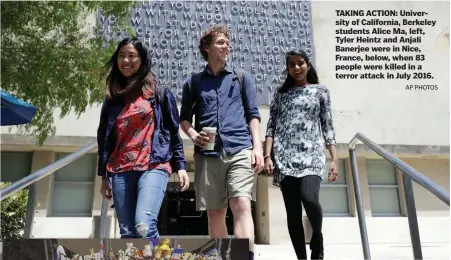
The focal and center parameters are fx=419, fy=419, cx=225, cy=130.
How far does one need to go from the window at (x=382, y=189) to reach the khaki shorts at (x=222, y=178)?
29.7 ft

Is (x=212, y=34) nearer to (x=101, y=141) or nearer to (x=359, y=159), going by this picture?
(x=101, y=141)

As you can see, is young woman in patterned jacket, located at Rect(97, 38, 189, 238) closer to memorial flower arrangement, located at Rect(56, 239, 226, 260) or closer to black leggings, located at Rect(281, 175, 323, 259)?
memorial flower arrangement, located at Rect(56, 239, 226, 260)

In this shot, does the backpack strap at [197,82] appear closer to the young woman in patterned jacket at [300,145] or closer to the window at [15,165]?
the young woman in patterned jacket at [300,145]

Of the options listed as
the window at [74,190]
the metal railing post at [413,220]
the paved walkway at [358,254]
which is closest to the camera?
the metal railing post at [413,220]

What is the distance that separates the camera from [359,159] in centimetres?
1080

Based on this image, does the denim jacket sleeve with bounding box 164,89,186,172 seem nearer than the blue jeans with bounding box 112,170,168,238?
No

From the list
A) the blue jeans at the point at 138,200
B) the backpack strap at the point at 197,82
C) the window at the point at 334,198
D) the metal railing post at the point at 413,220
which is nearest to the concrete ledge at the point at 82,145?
the window at the point at 334,198

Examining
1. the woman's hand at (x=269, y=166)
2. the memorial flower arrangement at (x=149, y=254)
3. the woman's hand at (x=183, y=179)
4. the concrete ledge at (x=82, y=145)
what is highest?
the concrete ledge at (x=82, y=145)

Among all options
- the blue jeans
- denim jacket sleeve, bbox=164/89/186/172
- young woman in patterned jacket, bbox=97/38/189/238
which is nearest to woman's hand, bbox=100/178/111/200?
young woman in patterned jacket, bbox=97/38/189/238

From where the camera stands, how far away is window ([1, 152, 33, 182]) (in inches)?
385

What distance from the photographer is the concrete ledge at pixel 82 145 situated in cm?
897

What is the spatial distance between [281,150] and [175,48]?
740 cm

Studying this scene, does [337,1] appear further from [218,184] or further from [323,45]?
[218,184]

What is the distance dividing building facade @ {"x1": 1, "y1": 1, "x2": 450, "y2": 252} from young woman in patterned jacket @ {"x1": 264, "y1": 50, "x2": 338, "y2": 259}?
6705 millimetres
